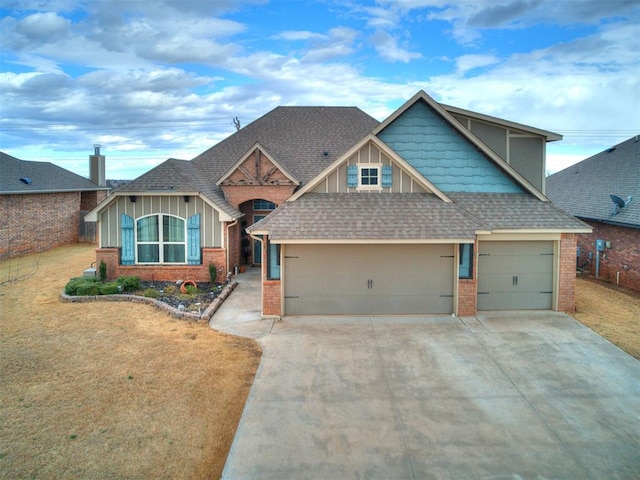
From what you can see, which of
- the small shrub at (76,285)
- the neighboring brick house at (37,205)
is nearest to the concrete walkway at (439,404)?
the small shrub at (76,285)

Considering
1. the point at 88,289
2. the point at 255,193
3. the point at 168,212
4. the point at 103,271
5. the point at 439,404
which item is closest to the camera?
the point at 439,404

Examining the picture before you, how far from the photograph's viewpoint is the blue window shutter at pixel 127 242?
16797 millimetres

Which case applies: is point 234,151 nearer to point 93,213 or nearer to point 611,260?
point 93,213

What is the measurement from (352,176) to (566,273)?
674cm

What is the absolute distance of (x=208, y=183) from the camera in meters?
18.6

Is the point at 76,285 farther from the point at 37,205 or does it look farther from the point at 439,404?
the point at 439,404

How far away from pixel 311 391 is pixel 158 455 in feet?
9.41

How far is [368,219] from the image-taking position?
1262 cm

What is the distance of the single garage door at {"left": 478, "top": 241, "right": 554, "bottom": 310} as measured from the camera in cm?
1324

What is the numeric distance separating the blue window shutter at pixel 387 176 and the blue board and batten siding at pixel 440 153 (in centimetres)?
104

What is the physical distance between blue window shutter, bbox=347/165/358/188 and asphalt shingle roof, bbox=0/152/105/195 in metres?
17.4

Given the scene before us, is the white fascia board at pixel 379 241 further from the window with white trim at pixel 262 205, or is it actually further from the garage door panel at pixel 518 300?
the window with white trim at pixel 262 205

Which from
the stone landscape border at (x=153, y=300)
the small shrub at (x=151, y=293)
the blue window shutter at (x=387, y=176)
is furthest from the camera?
the small shrub at (x=151, y=293)

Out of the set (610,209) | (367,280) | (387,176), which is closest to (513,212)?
(387,176)
